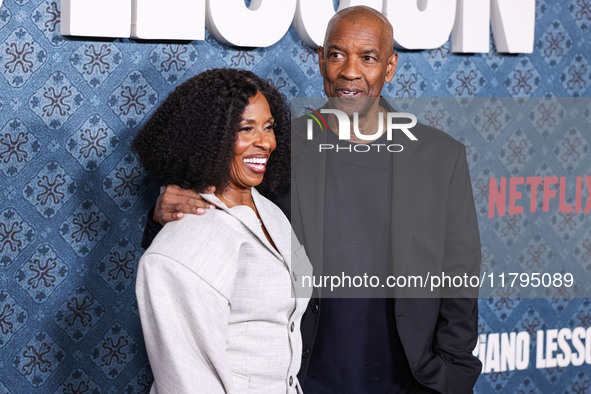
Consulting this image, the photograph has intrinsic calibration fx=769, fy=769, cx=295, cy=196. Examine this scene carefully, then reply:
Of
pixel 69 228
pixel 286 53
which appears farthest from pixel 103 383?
pixel 286 53

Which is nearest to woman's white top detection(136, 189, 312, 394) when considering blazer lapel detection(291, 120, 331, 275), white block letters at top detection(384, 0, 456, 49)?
blazer lapel detection(291, 120, 331, 275)

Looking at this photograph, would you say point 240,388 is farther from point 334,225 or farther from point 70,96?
point 70,96

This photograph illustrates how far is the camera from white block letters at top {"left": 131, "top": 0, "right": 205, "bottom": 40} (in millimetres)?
2852

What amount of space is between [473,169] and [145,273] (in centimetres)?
227

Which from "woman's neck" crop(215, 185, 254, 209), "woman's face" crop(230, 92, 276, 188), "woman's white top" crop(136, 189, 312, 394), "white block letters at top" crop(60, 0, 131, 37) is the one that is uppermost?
"white block letters at top" crop(60, 0, 131, 37)

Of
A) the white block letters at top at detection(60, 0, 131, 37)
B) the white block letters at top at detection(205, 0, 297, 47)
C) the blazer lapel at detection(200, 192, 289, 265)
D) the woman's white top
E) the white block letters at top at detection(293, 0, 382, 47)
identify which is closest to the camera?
the woman's white top

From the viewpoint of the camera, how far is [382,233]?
243 cm

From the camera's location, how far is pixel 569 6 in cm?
385

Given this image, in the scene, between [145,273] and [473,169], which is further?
[473,169]

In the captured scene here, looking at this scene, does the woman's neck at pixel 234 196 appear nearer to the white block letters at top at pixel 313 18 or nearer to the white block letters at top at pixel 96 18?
the white block letters at top at pixel 96 18

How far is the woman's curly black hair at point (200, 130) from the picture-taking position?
209cm

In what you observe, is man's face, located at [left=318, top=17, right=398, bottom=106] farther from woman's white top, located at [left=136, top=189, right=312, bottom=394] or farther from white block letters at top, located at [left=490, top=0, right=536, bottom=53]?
white block letters at top, located at [left=490, top=0, right=536, bottom=53]

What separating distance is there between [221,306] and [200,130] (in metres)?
0.49

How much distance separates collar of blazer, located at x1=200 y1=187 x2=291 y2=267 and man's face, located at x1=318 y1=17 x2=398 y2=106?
0.45 meters
